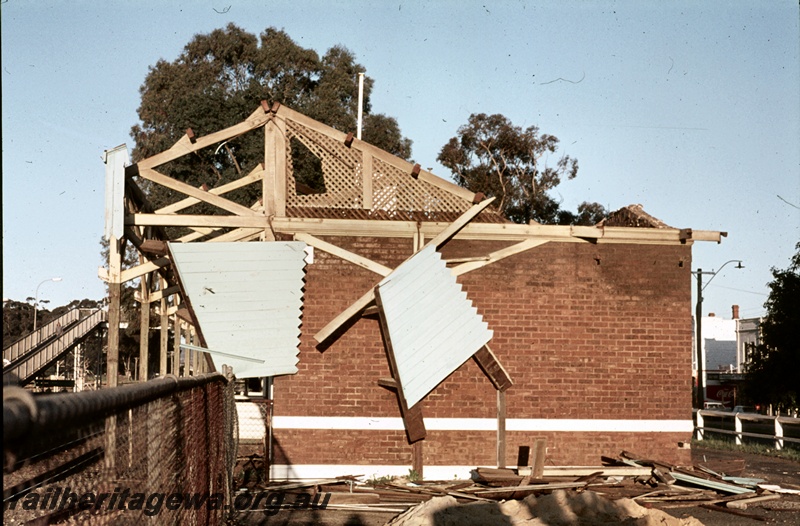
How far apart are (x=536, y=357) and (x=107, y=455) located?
12.7 m

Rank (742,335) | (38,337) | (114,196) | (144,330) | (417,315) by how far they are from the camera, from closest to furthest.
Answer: (114,196), (417,315), (144,330), (38,337), (742,335)

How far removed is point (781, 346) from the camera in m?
37.6

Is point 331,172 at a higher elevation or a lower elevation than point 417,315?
higher

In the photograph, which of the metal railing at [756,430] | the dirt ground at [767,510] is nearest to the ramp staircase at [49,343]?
the metal railing at [756,430]

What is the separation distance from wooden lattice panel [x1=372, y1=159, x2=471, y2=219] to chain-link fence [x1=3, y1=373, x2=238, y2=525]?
9.19m

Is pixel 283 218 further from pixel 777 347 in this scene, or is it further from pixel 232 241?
pixel 777 347

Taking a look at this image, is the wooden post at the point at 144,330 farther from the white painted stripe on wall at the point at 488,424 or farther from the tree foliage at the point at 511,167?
the tree foliage at the point at 511,167

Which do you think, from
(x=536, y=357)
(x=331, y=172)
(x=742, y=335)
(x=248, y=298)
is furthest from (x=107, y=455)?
(x=742, y=335)

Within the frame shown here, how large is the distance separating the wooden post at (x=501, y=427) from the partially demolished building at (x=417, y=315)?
0.11ft

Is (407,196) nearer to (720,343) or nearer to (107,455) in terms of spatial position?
(107,455)

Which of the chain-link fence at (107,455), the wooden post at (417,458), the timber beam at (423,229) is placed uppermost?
the timber beam at (423,229)

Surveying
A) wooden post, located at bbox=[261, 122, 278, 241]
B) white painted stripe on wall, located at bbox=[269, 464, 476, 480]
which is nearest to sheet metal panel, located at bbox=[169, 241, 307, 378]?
wooden post, located at bbox=[261, 122, 278, 241]

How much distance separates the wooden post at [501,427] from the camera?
1499 centimetres

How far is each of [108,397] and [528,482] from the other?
11.8 m
